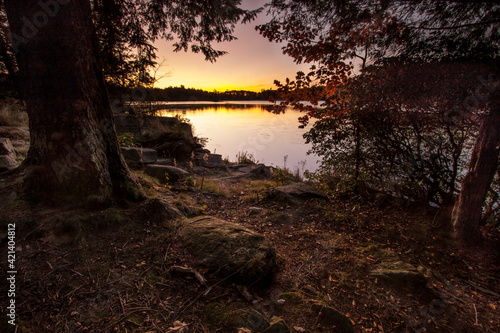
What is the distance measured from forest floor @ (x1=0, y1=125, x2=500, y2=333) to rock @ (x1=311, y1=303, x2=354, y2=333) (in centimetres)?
5

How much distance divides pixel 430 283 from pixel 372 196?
2.61 meters

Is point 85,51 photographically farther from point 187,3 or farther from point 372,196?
point 372,196

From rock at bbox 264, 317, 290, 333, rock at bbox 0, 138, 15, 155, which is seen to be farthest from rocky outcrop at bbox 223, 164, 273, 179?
rock at bbox 264, 317, 290, 333

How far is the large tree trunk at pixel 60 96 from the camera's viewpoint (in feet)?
9.19

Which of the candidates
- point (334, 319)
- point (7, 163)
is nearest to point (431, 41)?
point (334, 319)

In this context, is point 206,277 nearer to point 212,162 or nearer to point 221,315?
point 221,315

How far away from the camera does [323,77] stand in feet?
14.5

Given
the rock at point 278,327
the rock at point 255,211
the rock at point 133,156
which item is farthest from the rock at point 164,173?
the rock at point 278,327

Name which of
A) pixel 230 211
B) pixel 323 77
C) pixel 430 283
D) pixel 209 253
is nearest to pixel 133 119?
pixel 230 211

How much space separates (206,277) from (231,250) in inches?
14.8

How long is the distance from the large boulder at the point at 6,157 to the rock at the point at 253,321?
5.27 metres

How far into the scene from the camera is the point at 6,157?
438 centimetres

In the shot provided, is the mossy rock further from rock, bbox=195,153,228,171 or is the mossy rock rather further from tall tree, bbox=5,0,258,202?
rock, bbox=195,153,228,171

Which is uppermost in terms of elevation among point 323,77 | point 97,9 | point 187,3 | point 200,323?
point 187,3
